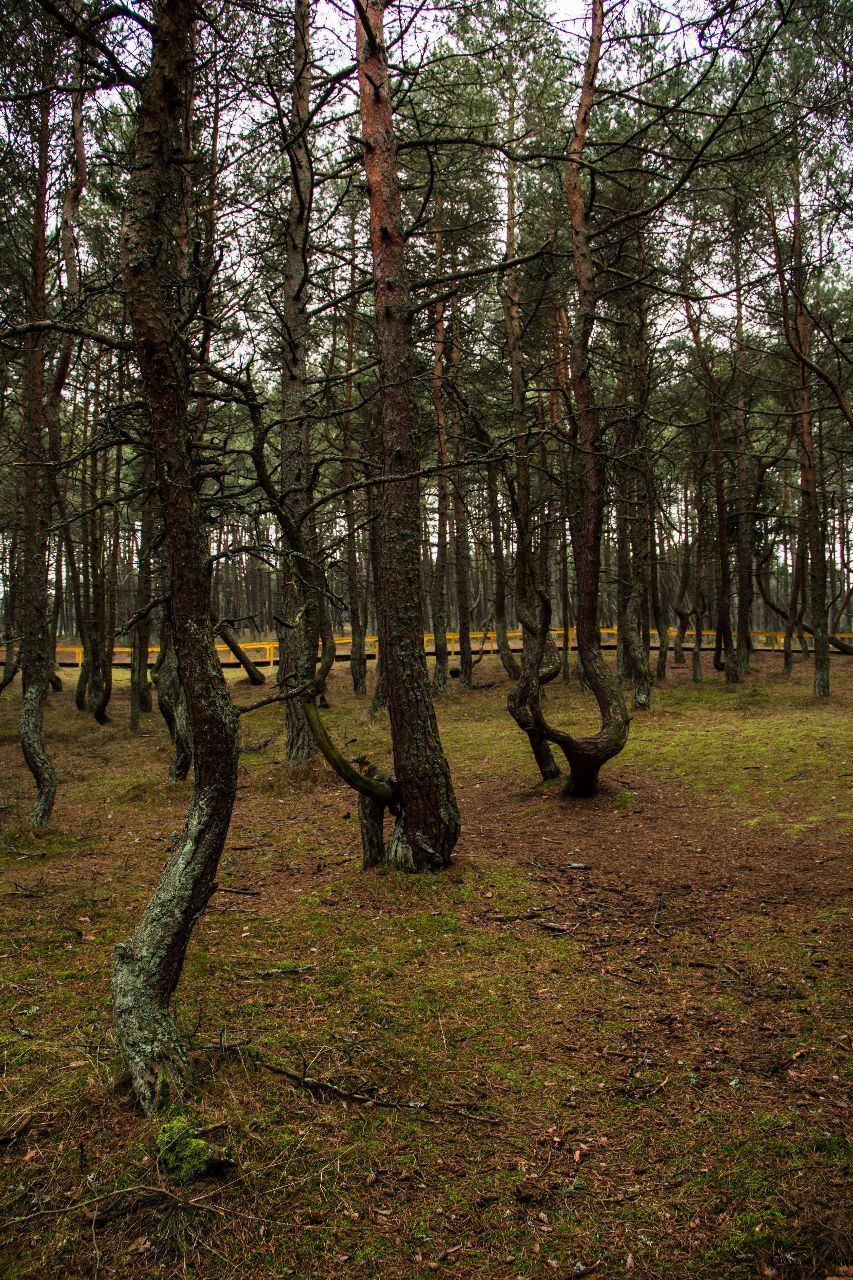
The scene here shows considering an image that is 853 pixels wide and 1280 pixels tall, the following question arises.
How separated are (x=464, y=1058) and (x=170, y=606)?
250cm

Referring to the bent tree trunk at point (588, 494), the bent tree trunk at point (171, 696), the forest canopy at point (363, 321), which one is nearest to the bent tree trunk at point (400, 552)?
the forest canopy at point (363, 321)

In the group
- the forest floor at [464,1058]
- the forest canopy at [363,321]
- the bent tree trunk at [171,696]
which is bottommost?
the forest floor at [464,1058]

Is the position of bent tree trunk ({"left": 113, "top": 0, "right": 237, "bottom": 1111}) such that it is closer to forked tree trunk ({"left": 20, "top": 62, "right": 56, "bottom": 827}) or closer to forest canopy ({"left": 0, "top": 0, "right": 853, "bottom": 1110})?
forest canopy ({"left": 0, "top": 0, "right": 853, "bottom": 1110})

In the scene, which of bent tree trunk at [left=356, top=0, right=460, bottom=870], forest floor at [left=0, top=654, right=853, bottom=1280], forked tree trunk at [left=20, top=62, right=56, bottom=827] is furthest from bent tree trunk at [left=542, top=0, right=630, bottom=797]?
forked tree trunk at [left=20, top=62, right=56, bottom=827]

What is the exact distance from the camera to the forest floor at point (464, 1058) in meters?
2.52

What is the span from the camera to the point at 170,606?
3115 mm

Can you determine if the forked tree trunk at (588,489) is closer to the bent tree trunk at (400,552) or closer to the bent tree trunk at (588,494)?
the bent tree trunk at (588,494)

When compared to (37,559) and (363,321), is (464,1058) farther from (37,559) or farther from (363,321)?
(363,321)

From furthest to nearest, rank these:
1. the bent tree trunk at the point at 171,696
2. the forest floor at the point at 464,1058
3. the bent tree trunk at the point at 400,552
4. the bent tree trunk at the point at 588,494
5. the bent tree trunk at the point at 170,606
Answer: the bent tree trunk at the point at 171,696 → the bent tree trunk at the point at 588,494 → the bent tree trunk at the point at 400,552 → the bent tree trunk at the point at 170,606 → the forest floor at the point at 464,1058

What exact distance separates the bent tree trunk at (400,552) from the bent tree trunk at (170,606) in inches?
112

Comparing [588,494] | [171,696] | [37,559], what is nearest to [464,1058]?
[588,494]

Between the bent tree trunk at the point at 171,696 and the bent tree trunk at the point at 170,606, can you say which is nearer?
the bent tree trunk at the point at 170,606

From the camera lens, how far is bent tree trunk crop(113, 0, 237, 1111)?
9.34ft

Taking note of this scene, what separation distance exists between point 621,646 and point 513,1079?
1460cm
